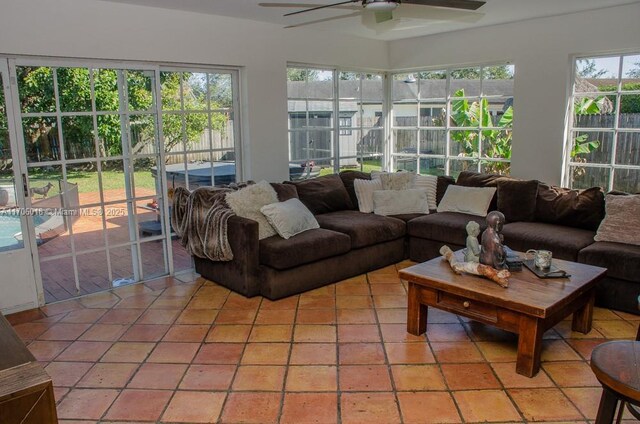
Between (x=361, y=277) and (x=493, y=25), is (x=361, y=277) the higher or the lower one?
the lower one

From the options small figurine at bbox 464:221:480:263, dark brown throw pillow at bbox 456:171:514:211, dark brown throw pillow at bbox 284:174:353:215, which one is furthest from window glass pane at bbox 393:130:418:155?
small figurine at bbox 464:221:480:263

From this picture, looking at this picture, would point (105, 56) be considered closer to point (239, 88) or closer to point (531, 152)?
point (239, 88)

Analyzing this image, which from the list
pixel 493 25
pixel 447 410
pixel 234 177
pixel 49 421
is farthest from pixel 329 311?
pixel 493 25

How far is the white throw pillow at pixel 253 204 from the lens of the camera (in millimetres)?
4305

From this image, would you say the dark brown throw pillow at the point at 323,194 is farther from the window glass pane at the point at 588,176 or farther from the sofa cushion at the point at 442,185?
the window glass pane at the point at 588,176

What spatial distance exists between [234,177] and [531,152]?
120 inches

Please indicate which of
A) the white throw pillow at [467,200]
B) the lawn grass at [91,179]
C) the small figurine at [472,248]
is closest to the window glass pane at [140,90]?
the lawn grass at [91,179]

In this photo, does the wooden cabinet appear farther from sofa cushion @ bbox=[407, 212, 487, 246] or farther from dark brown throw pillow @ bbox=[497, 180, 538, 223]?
dark brown throw pillow @ bbox=[497, 180, 538, 223]

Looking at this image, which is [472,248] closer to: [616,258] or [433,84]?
[616,258]

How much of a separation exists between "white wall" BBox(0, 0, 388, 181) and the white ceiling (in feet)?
0.40

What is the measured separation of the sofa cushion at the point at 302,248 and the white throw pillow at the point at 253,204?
0.12m

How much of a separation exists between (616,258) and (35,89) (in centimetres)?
445

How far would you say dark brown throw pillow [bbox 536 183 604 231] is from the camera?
4.37 m

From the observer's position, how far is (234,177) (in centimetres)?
523
